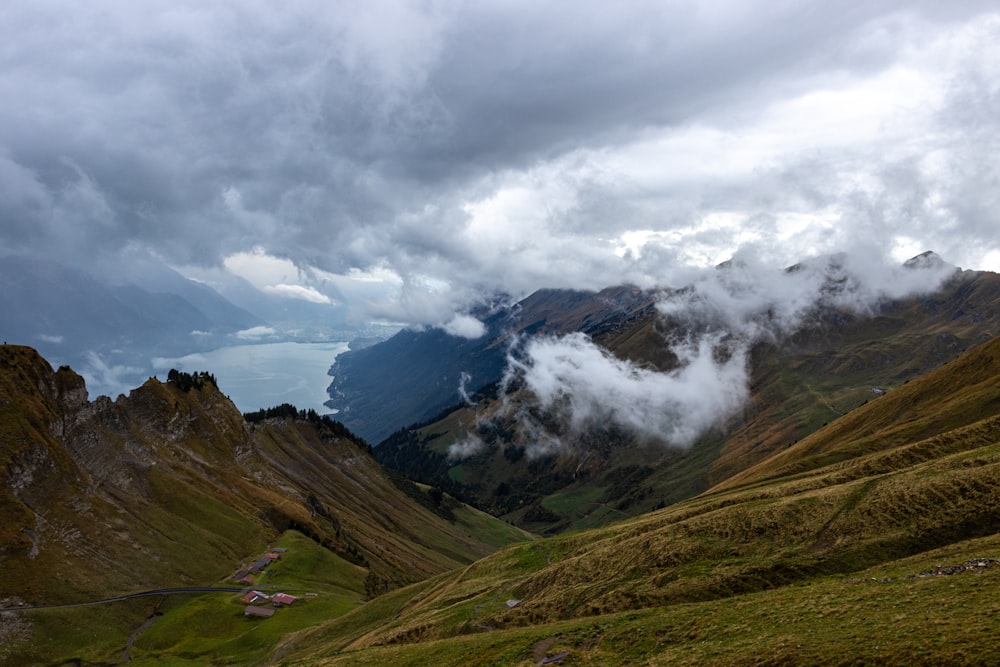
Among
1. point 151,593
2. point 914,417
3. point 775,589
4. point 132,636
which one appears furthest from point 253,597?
point 914,417

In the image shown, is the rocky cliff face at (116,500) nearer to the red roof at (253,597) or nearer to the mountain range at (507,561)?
the mountain range at (507,561)

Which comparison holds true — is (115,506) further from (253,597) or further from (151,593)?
(253,597)

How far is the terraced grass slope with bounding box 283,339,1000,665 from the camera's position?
31.0 m

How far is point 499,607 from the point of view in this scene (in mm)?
66688

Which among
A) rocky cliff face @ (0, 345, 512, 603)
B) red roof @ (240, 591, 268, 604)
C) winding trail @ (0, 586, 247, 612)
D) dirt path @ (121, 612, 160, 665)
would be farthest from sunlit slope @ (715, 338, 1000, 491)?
rocky cliff face @ (0, 345, 512, 603)

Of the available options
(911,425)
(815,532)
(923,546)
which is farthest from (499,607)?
(911,425)

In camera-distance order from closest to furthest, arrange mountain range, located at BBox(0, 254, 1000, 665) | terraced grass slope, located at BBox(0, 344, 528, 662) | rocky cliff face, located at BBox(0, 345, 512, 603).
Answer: mountain range, located at BBox(0, 254, 1000, 665) → terraced grass slope, located at BBox(0, 344, 528, 662) → rocky cliff face, located at BBox(0, 345, 512, 603)

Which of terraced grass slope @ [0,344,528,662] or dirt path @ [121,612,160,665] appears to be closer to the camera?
dirt path @ [121,612,160,665]

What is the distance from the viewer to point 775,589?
46125 millimetres

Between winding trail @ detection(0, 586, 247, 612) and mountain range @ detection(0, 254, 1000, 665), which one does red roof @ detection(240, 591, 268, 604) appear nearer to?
mountain range @ detection(0, 254, 1000, 665)

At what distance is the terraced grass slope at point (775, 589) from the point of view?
3100cm

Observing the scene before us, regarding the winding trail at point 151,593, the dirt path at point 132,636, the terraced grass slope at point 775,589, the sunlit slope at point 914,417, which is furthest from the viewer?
the sunlit slope at point 914,417

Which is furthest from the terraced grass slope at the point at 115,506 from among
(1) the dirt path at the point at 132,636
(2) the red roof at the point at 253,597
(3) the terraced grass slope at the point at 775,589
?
(3) the terraced grass slope at the point at 775,589

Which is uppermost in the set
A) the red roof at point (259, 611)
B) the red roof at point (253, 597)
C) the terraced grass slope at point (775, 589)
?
the terraced grass slope at point (775, 589)
